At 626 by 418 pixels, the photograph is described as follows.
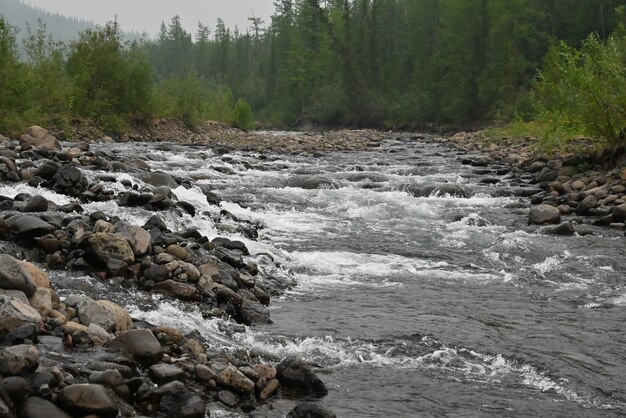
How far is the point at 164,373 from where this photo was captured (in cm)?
512

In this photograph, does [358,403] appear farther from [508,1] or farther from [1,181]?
[508,1]

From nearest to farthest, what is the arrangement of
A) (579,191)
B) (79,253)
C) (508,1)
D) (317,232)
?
(79,253), (317,232), (579,191), (508,1)

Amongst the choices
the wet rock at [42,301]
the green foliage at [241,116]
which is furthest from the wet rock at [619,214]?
the green foliage at [241,116]

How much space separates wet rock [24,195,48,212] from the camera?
30.3 feet

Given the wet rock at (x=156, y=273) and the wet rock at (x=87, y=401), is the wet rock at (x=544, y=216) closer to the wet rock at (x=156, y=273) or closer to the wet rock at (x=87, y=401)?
the wet rock at (x=156, y=273)

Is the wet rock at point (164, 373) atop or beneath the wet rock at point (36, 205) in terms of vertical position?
beneath

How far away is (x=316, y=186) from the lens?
18562 mm

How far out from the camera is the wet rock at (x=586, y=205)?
1489 cm

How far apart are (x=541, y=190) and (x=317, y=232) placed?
7.88 m

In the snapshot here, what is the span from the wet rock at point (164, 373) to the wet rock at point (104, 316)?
35.3 inches

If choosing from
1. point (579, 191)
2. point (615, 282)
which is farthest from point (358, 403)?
point (579, 191)

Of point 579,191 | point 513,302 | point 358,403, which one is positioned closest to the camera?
point 358,403

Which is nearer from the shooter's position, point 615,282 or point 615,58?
point 615,282

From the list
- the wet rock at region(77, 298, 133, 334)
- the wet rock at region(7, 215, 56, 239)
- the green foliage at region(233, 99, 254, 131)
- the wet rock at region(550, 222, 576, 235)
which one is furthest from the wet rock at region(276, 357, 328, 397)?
the green foliage at region(233, 99, 254, 131)
